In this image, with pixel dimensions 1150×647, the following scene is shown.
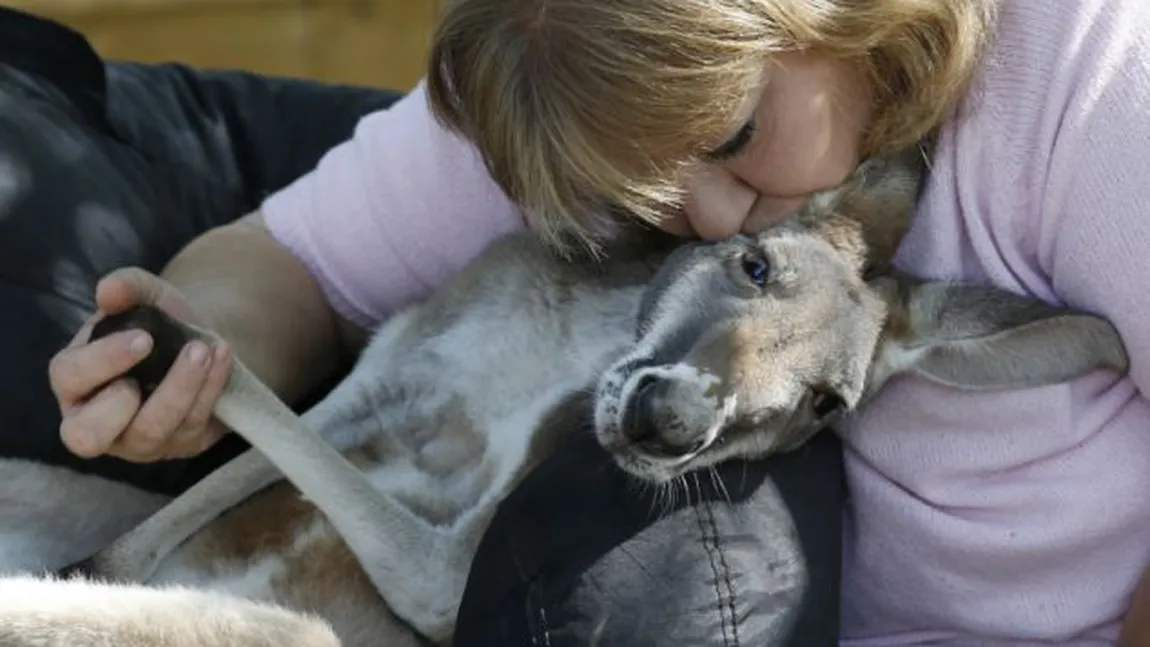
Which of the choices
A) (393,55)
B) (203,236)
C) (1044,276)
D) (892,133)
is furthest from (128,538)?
(393,55)

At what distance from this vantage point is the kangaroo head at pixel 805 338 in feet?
4.83

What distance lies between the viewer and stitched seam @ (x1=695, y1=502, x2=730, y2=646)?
54.2 inches

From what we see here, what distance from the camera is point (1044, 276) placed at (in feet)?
5.34

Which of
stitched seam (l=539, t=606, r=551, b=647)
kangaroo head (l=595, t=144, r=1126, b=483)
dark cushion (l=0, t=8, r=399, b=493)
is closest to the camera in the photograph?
stitched seam (l=539, t=606, r=551, b=647)

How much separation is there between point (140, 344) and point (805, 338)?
2.23 feet

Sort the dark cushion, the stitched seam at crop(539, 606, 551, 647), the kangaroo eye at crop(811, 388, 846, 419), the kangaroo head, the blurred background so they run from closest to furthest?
the stitched seam at crop(539, 606, 551, 647)
the kangaroo head
the kangaroo eye at crop(811, 388, 846, 419)
the dark cushion
the blurred background

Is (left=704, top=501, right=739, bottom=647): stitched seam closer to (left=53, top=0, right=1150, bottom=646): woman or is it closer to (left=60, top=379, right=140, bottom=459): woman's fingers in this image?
(left=53, top=0, right=1150, bottom=646): woman

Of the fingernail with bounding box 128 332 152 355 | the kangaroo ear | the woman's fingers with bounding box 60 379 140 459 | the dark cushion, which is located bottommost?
the dark cushion

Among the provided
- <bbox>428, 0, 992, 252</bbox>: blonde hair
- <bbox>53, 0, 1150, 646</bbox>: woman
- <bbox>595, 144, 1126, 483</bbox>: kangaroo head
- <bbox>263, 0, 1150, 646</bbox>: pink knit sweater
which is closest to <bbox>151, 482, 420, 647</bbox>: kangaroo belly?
<bbox>53, 0, 1150, 646</bbox>: woman

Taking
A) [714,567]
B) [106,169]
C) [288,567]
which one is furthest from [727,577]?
[106,169]

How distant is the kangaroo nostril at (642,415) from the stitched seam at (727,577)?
96 mm

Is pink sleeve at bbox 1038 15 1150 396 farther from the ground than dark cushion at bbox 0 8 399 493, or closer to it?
farther from the ground

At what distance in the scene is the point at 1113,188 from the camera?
1464mm

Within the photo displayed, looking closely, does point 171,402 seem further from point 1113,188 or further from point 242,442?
point 1113,188
